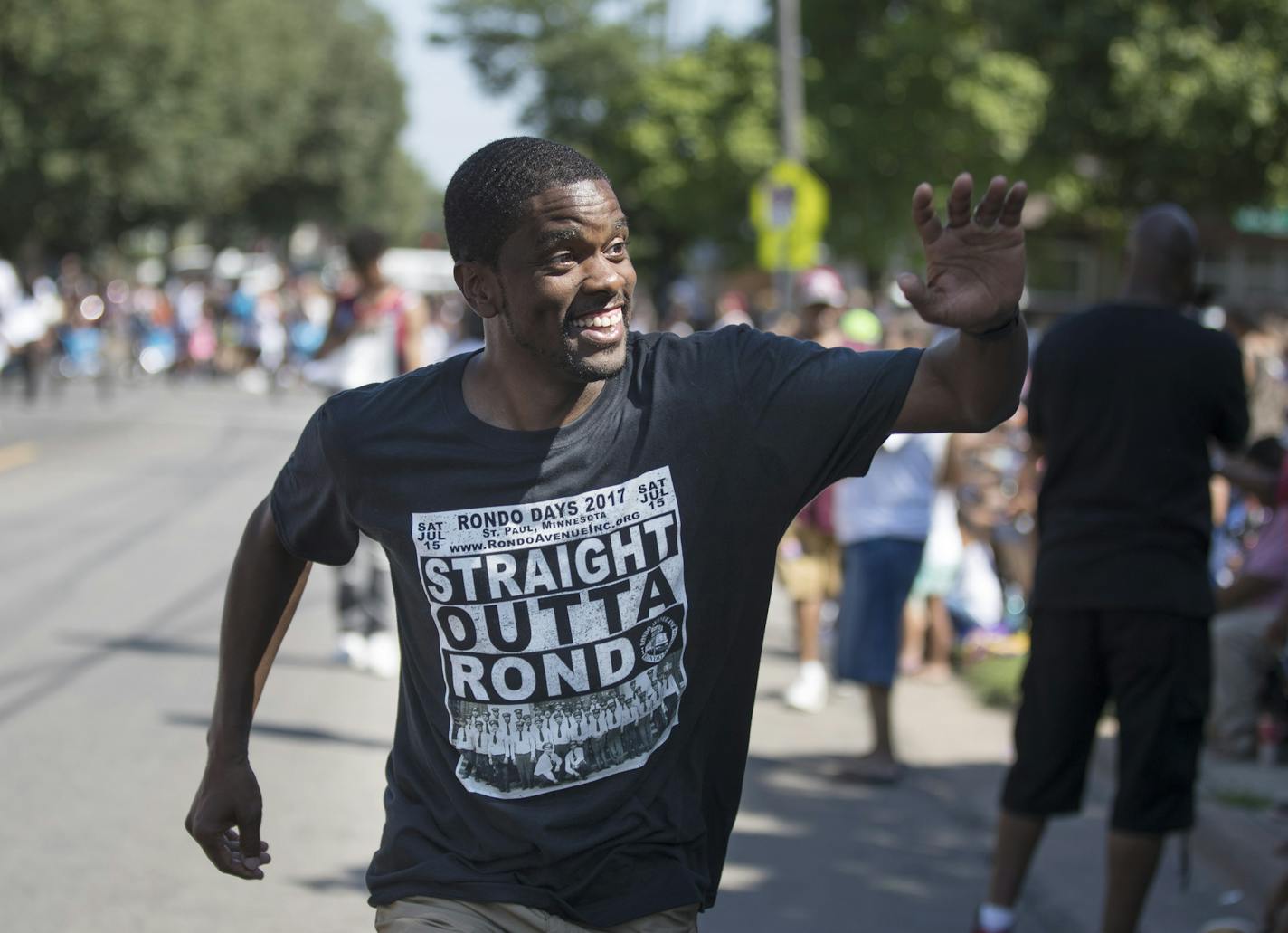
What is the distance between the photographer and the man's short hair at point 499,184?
2682mm

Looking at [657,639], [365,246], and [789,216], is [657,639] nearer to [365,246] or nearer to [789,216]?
[365,246]

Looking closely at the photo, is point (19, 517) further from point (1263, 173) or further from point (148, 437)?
point (1263, 173)

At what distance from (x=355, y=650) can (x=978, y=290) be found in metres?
6.68

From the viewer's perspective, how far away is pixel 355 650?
8.75 m

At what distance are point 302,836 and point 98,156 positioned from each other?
4029 cm

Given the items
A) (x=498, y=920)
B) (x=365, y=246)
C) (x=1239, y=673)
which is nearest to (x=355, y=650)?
(x=365, y=246)

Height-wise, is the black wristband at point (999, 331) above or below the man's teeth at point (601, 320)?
below

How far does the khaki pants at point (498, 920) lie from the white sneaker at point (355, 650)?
6078 mm

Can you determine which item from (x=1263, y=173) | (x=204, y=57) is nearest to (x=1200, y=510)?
(x=1263, y=173)

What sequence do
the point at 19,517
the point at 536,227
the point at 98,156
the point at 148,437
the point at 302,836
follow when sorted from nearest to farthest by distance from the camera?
the point at 536,227 < the point at 302,836 < the point at 19,517 < the point at 148,437 < the point at 98,156

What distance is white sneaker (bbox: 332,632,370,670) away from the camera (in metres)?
8.72

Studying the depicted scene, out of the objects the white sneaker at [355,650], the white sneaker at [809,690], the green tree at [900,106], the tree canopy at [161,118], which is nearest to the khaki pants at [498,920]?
the white sneaker at [809,690]

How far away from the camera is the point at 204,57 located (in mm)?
46812

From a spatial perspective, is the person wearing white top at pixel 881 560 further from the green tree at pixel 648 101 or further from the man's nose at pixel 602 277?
the green tree at pixel 648 101
